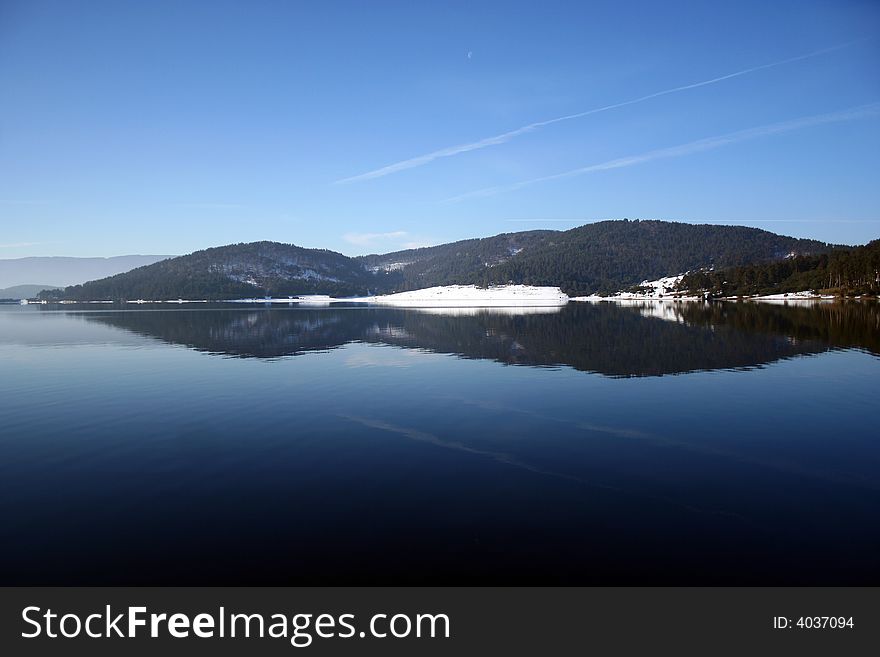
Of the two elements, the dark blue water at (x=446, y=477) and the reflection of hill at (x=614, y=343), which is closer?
the dark blue water at (x=446, y=477)

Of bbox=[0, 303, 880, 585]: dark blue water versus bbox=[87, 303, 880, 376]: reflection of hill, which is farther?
bbox=[87, 303, 880, 376]: reflection of hill

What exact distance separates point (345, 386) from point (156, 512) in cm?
1978

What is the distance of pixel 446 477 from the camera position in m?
16.9

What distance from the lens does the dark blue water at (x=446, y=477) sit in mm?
11430

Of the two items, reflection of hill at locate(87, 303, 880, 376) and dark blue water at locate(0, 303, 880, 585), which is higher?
reflection of hill at locate(87, 303, 880, 376)

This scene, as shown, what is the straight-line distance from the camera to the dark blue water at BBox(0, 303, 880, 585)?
11.4m

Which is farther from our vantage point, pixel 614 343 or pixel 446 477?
pixel 614 343

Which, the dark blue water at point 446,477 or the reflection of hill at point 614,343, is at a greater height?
the reflection of hill at point 614,343

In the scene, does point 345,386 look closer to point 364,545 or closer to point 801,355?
point 364,545

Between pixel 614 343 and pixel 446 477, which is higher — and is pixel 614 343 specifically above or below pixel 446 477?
above

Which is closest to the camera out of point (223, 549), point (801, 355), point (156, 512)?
point (223, 549)
